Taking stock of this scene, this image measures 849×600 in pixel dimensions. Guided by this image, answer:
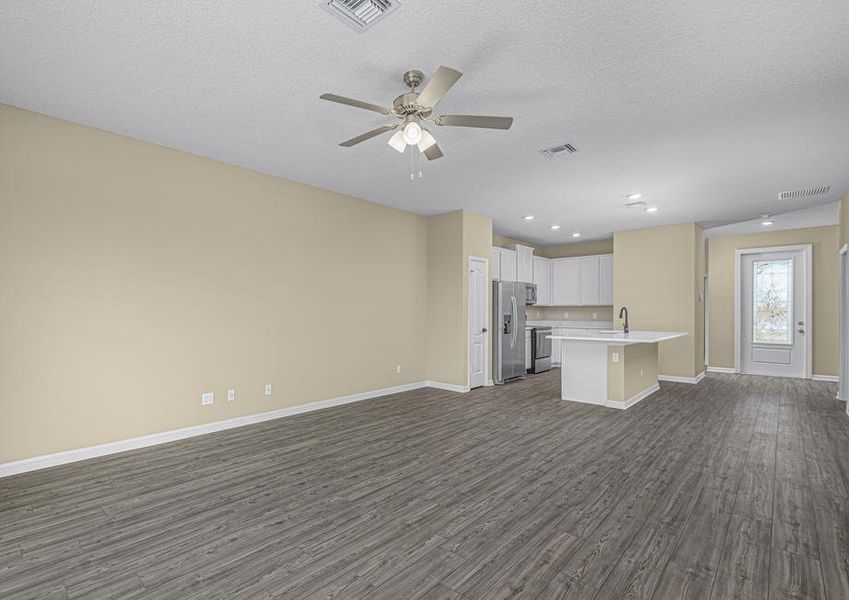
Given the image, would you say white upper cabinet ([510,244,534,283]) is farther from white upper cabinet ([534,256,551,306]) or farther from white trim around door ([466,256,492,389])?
white trim around door ([466,256,492,389])

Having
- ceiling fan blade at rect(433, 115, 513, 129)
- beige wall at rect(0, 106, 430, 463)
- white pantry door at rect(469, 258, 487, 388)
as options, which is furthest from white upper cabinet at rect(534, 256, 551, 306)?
ceiling fan blade at rect(433, 115, 513, 129)

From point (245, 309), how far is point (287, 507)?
2547 millimetres

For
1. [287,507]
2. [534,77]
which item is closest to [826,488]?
[534,77]

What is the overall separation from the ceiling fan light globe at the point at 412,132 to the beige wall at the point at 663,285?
21.0 feet

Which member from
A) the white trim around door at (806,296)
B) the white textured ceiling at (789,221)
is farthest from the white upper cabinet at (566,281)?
the white trim around door at (806,296)

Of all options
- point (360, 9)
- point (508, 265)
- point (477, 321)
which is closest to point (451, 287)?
point (477, 321)

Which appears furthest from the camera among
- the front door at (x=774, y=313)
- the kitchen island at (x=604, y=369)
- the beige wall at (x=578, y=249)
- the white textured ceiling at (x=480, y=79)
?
the beige wall at (x=578, y=249)

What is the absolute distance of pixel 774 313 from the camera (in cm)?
795

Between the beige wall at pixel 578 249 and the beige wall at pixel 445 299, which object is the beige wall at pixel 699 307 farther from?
the beige wall at pixel 445 299

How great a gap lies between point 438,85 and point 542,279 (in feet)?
24.5

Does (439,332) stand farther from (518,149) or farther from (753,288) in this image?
(753,288)

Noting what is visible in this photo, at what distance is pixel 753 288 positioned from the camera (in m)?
8.20

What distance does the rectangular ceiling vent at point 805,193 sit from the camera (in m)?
5.18

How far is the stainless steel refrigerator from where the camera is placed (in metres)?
7.12
